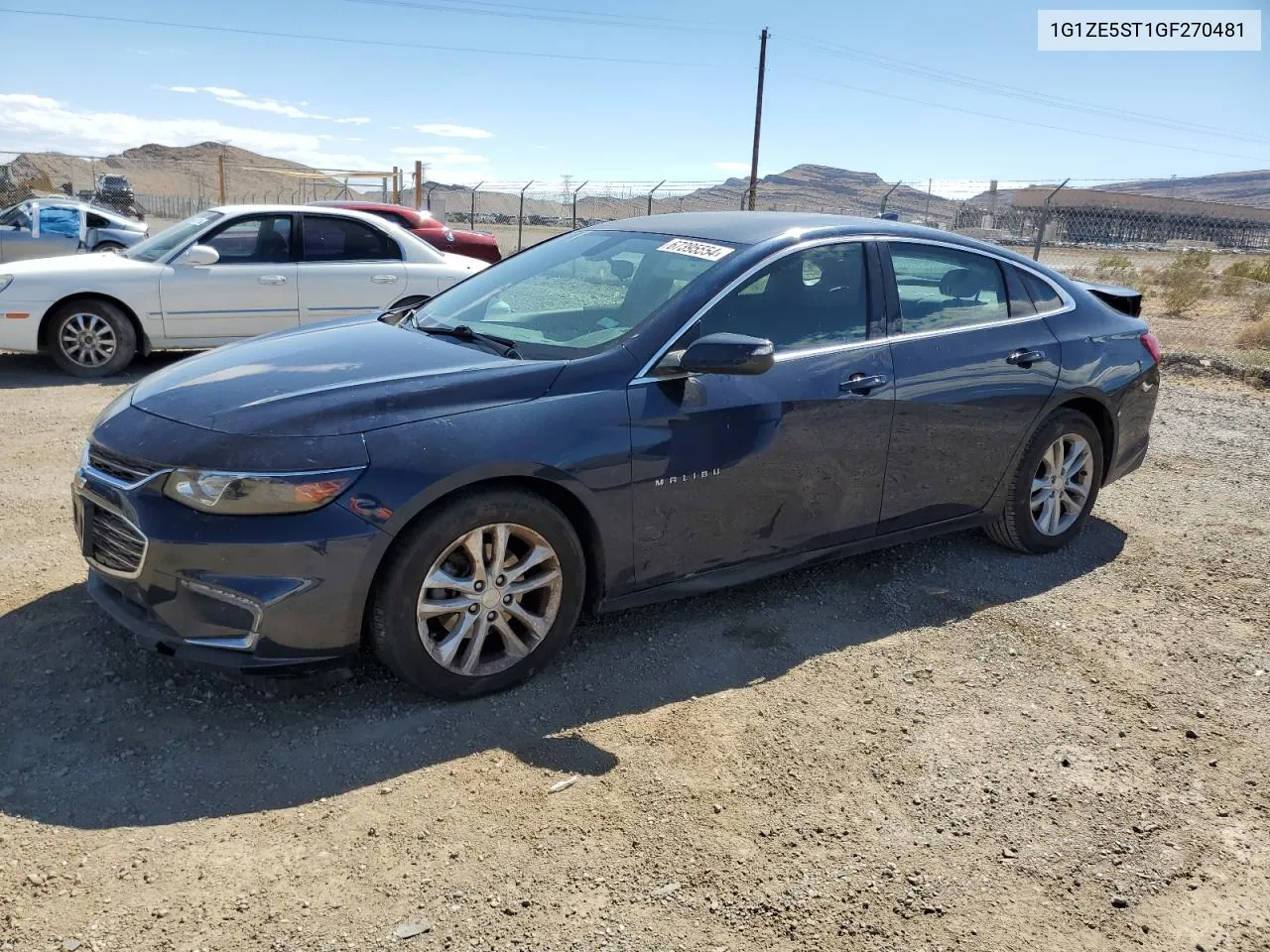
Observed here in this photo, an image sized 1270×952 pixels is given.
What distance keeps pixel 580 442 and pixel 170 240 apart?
23.7 feet

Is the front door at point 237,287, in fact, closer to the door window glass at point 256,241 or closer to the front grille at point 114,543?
the door window glass at point 256,241

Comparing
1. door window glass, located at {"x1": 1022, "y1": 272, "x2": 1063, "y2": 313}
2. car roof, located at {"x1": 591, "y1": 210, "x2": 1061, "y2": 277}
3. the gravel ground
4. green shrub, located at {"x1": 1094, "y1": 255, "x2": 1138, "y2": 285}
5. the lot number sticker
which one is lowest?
the gravel ground

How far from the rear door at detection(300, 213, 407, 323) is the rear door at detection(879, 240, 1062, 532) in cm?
592

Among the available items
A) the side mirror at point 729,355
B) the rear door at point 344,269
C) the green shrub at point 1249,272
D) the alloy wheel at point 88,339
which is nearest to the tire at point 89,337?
the alloy wheel at point 88,339

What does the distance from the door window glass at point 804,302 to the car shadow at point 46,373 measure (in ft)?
18.6

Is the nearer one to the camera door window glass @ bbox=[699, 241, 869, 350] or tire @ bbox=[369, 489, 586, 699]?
tire @ bbox=[369, 489, 586, 699]

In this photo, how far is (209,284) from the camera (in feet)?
29.0

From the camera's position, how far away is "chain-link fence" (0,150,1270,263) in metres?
26.2

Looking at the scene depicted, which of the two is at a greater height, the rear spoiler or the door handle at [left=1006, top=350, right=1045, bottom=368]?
the rear spoiler

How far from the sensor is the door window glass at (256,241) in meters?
8.98

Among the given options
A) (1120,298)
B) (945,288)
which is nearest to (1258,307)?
(1120,298)

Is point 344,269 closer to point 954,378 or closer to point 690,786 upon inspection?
point 954,378

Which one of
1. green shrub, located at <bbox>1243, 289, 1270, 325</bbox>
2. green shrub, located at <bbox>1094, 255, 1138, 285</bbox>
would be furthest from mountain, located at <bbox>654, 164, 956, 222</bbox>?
green shrub, located at <bbox>1243, 289, 1270, 325</bbox>

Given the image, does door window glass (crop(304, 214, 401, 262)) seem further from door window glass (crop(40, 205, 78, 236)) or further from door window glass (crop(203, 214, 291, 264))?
door window glass (crop(40, 205, 78, 236))
